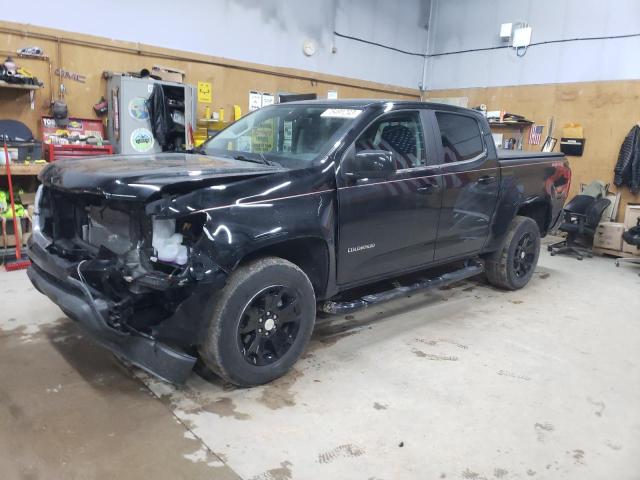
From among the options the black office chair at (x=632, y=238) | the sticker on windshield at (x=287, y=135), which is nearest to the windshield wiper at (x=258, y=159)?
the sticker on windshield at (x=287, y=135)

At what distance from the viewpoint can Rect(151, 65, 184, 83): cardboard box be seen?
21.0ft

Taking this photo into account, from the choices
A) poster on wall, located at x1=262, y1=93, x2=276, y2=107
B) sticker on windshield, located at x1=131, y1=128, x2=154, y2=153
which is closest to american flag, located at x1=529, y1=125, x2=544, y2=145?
poster on wall, located at x1=262, y1=93, x2=276, y2=107

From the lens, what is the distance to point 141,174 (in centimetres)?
234

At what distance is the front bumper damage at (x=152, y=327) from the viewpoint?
2.28 m

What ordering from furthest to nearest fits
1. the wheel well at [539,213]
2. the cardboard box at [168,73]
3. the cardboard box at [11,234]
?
the cardboard box at [168,73] < the cardboard box at [11,234] < the wheel well at [539,213]

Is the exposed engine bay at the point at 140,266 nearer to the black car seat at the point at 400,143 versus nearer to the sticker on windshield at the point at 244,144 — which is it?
the sticker on windshield at the point at 244,144

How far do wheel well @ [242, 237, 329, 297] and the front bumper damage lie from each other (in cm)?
52

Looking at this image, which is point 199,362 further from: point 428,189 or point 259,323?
point 428,189

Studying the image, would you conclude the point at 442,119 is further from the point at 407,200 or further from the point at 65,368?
the point at 65,368

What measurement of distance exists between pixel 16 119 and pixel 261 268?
185 inches

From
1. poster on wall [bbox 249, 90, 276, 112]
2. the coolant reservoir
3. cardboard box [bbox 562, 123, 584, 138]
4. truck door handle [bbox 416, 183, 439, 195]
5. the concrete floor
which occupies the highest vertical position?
poster on wall [bbox 249, 90, 276, 112]

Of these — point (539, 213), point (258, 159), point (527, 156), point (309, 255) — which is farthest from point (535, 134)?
point (309, 255)

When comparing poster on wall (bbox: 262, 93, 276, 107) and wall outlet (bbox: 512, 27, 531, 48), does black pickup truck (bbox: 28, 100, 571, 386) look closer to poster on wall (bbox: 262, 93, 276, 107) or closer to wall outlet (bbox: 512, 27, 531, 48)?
poster on wall (bbox: 262, 93, 276, 107)

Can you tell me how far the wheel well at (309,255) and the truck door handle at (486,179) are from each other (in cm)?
172
